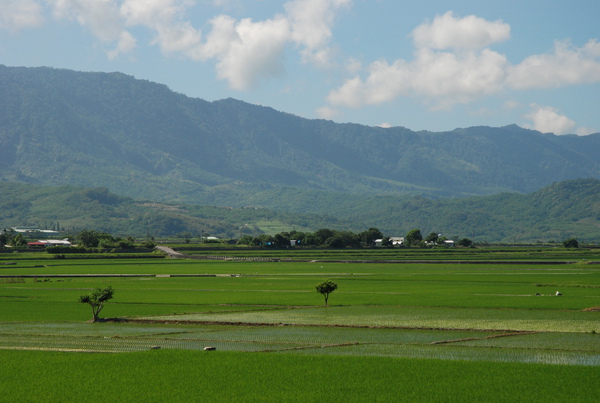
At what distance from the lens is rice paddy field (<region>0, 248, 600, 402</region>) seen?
84.3 ft

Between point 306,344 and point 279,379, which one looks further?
point 306,344

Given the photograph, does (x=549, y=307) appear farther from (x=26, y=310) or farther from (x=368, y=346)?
→ (x=26, y=310)

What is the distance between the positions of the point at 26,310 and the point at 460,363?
34.3 metres

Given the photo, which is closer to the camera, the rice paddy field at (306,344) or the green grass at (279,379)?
the green grass at (279,379)

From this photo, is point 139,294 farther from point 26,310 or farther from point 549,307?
point 549,307

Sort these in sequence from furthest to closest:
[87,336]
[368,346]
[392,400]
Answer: [87,336] < [368,346] < [392,400]

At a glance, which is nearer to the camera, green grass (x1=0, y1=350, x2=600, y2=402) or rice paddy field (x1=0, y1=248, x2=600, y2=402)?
green grass (x1=0, y1=350, x2=600, y2=402)

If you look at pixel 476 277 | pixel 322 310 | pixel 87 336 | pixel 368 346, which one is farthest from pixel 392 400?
pixel 476 277

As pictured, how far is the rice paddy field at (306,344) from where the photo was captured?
25703mm

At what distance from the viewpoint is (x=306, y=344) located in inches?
1420

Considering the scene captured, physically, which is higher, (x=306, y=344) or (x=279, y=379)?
(x=306, y=344)

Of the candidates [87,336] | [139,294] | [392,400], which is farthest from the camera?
[139,294]

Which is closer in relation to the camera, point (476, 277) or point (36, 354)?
point (36, 354)

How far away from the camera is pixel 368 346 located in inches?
1385
